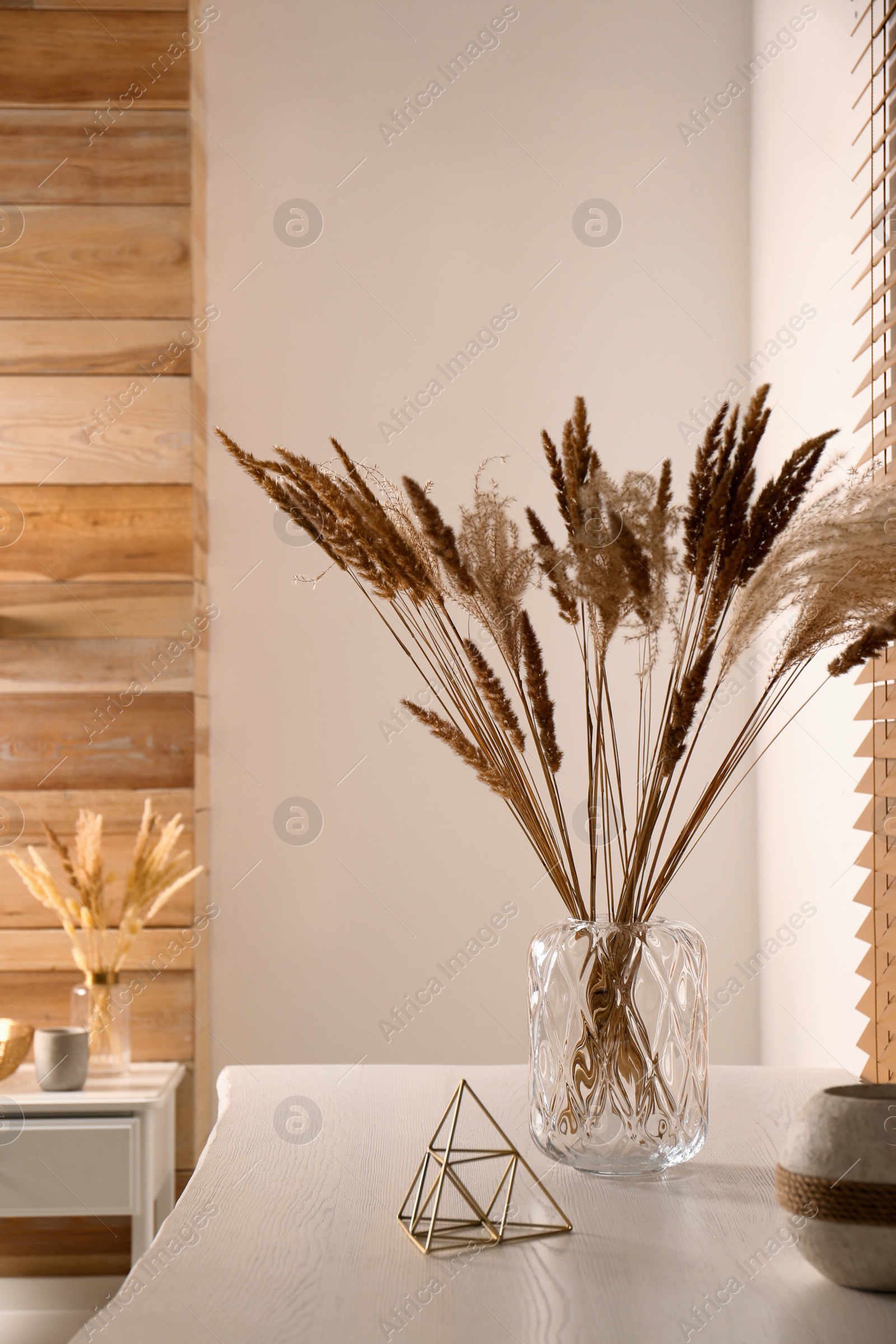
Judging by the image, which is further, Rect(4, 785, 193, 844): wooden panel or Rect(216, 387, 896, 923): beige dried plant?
Rect(4, 785, 193, 844): wooden panel

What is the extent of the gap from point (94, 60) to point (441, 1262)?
2.37 m

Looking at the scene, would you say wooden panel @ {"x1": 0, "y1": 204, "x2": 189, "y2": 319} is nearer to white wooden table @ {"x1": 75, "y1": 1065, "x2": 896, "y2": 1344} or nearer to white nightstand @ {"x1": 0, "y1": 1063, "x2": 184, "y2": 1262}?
white nightstand @ {"x1": 0, "y1": 1063, "x2": 184, "y2": 1262}

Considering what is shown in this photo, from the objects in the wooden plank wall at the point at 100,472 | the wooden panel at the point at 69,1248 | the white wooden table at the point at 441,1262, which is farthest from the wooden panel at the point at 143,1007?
the white wooden table at the point at 441,1262

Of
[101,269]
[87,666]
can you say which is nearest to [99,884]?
[87,666]

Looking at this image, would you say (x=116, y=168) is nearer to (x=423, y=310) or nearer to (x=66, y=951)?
(x=423, y=310)

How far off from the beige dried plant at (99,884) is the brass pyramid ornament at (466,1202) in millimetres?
1236

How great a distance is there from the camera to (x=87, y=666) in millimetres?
2252

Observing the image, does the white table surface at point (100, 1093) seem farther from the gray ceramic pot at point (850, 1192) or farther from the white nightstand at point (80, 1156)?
the gray ceramic pot at point (850, 1192)

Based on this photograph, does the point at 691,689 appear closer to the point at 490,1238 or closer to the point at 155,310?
the point at 490,1238

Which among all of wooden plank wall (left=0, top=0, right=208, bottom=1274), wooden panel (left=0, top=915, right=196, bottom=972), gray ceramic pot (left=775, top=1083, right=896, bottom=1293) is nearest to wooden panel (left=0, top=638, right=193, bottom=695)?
wooden plank wall (left=0, top=0, right=208, bottom=1274)

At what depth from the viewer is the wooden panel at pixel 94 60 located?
7.53 ft

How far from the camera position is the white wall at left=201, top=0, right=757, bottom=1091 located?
2379 millimetres

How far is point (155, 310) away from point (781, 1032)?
1.93 m

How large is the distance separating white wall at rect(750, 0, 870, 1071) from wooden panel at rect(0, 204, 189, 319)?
3.92 feet
